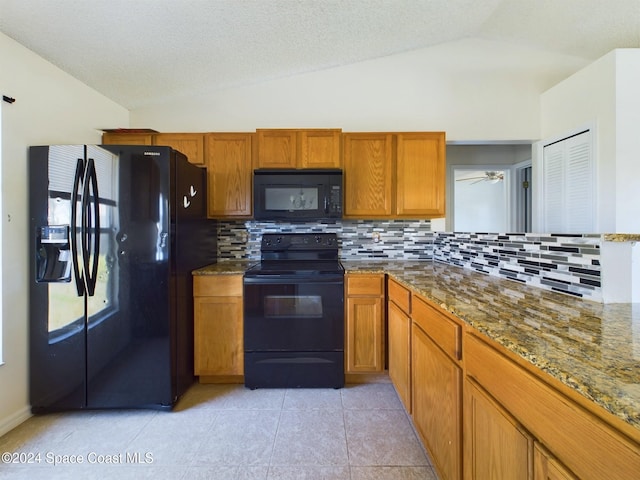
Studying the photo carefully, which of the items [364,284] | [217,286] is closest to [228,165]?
[217,286]

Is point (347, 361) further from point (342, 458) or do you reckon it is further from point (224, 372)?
point (224, 372)

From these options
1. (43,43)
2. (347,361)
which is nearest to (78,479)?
(347,361)

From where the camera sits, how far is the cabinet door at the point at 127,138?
7.42 ft

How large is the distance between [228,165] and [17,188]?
1291 mm

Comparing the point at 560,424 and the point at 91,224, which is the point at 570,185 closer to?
the point at 560,424

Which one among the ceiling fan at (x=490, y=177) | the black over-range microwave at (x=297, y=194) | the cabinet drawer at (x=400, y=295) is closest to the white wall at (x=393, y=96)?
the black over-range microwave at (x=297, y=194)

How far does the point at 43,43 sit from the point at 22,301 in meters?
1.62

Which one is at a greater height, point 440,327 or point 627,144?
point 627,144

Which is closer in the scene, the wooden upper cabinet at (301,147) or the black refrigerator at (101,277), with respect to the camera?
the black refrigerator at (101,277)

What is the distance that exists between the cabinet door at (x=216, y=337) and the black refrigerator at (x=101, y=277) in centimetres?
26

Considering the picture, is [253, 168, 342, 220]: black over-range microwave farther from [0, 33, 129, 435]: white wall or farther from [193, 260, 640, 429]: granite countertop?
[0, 33, 129, 435]: white wall

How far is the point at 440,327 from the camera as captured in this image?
1136mm

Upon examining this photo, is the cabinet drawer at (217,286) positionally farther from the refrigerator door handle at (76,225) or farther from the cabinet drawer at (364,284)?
the cabinet drawer at (364,284)

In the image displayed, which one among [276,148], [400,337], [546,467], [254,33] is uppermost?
[254,33]
